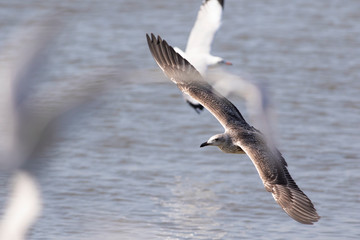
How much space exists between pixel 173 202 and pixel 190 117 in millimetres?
2592

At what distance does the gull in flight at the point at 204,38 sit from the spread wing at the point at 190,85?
4.97ft

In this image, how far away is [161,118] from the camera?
351 inches

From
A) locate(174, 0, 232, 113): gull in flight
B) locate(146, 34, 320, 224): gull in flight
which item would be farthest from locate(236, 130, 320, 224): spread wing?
locate(174, 0, 232, 113): gull in flight

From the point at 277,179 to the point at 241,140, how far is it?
60cm

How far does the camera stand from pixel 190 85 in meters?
6.02

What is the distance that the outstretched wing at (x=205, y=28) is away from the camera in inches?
339

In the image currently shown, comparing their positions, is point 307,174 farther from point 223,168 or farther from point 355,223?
point 355,223

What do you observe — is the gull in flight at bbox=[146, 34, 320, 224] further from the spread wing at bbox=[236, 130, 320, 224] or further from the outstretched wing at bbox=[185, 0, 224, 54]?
the outstretched wing at bbox=[185, 0, 224, 54]

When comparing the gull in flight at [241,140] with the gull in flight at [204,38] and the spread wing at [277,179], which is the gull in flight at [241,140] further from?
the gull in flight at [204,38]

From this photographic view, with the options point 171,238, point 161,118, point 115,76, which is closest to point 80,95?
point 115,76

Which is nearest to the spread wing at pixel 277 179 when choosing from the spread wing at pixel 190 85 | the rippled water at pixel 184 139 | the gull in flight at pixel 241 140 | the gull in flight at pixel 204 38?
the gull in flight at pixel 241 140

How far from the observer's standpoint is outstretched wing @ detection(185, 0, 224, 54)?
8.62m

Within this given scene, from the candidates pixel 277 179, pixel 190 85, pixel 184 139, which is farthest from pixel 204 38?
pixel 277 179

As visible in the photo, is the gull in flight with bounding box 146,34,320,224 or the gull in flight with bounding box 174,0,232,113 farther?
the gull in flight with bounding box 174,0,232,113
